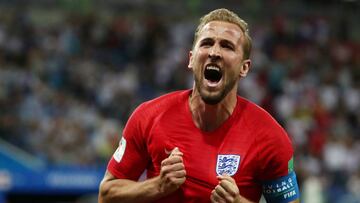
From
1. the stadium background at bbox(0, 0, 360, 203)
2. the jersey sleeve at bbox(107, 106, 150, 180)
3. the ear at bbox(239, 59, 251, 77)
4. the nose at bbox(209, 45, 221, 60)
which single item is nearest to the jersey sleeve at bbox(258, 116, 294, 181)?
the ear at bbox(239, 59, 251, 77)

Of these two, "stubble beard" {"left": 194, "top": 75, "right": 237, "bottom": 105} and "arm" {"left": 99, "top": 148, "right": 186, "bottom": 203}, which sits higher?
"stubble beard" {"left": 194, "top": 75, "right": 237, "bottom": 105}

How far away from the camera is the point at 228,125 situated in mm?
4465

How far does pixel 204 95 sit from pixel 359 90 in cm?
1366

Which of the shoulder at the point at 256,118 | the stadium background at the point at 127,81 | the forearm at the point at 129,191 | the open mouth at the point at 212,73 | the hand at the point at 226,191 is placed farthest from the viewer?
the stadium background at the point at 127,81

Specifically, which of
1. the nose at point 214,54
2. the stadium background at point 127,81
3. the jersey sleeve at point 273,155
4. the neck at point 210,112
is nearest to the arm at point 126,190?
the neck at point 210,112

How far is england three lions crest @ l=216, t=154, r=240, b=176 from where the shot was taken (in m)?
4.25

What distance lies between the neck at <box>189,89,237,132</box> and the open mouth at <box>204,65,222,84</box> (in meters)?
0.18

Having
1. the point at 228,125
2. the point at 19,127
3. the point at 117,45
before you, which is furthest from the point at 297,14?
the point at 228,125

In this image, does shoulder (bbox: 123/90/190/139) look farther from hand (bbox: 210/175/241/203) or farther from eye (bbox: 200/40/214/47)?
hand (bbox: 210/175/241/203)

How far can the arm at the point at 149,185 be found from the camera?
161 inches

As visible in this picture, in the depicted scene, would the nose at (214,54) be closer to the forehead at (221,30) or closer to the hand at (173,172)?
the forehead at (221,30)

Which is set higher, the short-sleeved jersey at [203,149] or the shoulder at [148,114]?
the shoulder at [148,114]

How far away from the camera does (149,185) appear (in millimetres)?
4219

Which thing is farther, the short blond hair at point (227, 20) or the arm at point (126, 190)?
the short blond hair at point (227, 20)
